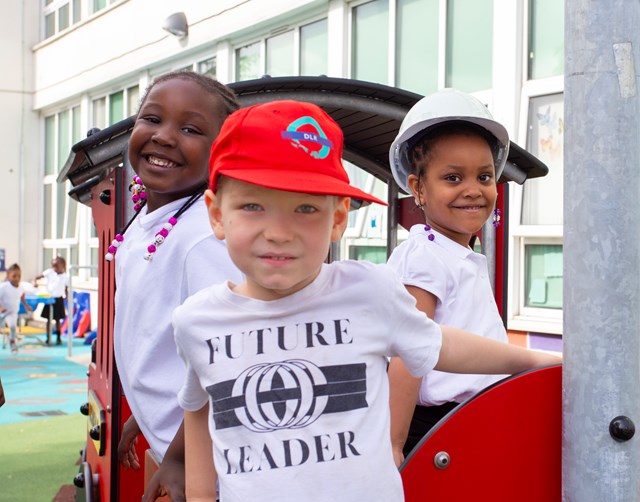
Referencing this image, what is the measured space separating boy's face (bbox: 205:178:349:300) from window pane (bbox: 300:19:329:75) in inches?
315

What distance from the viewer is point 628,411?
149cm

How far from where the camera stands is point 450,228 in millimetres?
2064

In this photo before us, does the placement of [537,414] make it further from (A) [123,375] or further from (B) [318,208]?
(A) [123,375]

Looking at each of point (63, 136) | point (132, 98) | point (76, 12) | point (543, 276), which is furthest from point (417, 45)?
point (63, 136)

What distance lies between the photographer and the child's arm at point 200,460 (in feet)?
4.75

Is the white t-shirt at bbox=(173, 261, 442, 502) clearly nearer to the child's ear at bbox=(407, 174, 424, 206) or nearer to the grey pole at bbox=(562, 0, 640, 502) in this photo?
the grey pole at bbox=(562, 0, 640, 502)

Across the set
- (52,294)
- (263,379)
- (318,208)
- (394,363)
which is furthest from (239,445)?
(52,294)

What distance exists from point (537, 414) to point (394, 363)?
1.13 ft

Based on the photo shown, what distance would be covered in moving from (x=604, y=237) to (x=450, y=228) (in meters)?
0.64

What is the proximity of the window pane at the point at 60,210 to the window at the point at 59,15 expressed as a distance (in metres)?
3.33

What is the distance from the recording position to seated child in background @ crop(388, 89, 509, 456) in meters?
1.96

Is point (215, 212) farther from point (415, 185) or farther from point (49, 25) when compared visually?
point (49, 25)

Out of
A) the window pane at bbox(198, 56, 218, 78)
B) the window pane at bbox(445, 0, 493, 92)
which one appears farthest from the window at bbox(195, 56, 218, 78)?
the window pane at bbox(445, 0, 493, 92)

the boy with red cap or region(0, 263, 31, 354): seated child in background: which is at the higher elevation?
the boy with red cap
